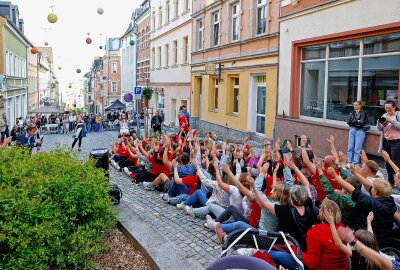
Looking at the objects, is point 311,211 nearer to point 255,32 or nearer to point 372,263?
point 372,263

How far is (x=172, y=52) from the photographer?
32438mm

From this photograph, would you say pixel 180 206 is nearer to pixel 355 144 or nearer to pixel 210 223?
pixel 210 223

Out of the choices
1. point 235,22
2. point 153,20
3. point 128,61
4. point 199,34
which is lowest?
point 235,22

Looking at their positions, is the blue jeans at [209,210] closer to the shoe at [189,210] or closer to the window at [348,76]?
the shoe at [189,210]

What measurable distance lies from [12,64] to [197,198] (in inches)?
1229

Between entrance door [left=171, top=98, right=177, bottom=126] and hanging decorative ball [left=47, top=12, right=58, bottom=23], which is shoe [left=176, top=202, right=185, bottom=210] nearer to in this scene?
hanging decorative ball [left=47, top=12, right=58, bottom=23]

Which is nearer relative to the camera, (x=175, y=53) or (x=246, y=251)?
(x=246, y=251)

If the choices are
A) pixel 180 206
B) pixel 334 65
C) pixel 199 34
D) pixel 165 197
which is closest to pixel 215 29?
pixel 199 34

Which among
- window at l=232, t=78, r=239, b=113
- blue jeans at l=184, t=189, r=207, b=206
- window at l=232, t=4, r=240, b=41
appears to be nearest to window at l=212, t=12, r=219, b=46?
window at l=232, t=4, r=240, b=41

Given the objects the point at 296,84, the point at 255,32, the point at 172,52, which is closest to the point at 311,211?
the point at 296,84

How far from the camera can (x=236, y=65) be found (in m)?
20.1

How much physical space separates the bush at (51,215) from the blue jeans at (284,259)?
219 centimetres

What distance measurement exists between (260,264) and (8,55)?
33.6 metres

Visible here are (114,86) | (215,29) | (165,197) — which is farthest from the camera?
(114,86)
